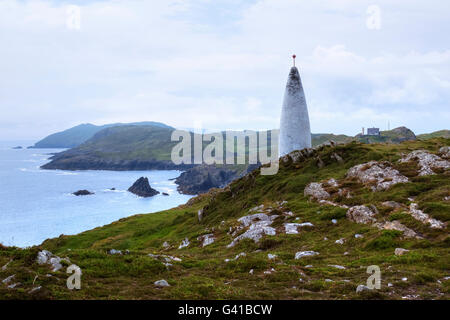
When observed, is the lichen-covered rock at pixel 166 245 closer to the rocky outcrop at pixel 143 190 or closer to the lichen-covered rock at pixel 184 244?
the lichen-covered rock at pixel 184 244

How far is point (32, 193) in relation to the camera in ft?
577

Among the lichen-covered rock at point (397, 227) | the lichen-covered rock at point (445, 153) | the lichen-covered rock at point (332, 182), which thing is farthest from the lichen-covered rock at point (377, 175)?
the lichen-covered rock at point (397, 227)

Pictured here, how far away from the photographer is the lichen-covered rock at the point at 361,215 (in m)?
22.5

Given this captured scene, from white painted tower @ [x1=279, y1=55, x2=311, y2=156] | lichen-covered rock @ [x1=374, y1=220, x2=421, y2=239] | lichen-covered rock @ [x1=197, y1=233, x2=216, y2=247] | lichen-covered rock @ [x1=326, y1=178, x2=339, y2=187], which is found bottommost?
lichen-covered rock @ [x1=197, y1=233, x2=216, y2=247]

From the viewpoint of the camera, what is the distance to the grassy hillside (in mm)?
11250

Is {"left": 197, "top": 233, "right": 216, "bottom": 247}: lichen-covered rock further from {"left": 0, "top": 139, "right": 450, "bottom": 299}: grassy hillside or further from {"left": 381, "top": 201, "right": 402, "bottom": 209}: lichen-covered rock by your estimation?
{"left": 381, "top": 201, "right": 402, "bottom": 209}: lichen-covered rock

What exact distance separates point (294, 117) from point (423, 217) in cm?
3108

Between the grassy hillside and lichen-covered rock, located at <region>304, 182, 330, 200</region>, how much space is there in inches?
29.1

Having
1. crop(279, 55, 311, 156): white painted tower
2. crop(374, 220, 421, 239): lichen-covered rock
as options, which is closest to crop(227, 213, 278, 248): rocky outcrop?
crop(374, 220, 421, 239): lichen-covered rock

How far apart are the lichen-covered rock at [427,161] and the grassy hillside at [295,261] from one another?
0.76 meters

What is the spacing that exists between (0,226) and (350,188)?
121026 mm
